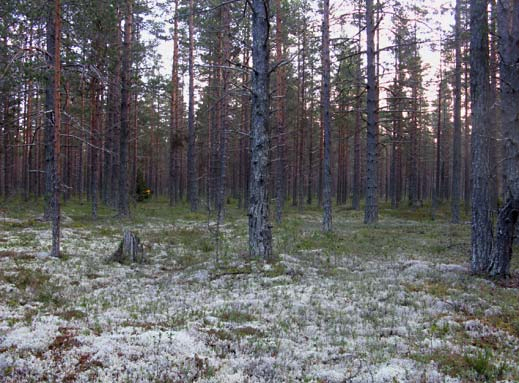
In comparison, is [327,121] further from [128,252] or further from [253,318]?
[253,318]

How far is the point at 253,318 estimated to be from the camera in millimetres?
6605

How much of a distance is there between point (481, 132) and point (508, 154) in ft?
2.53

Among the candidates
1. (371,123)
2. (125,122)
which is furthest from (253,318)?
(125,122)

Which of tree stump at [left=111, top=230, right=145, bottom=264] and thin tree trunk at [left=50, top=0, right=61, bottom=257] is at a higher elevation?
thin tree trunk at [left=50, top=0, right=61, bottom=257]

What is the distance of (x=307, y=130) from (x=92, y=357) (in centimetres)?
3464

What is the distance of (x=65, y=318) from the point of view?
636cm

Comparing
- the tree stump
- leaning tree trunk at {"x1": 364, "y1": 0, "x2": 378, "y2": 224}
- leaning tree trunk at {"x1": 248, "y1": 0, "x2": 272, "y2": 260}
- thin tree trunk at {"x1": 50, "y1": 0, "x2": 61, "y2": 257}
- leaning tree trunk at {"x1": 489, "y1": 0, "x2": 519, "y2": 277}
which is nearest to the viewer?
leaning tree trunk at {"x1": 489, "y1": 0, "x2": 519, "y2": 277}

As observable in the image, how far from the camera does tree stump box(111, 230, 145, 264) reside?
11656mm

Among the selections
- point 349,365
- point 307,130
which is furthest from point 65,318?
point 307,130

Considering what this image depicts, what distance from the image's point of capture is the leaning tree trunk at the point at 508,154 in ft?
29.6

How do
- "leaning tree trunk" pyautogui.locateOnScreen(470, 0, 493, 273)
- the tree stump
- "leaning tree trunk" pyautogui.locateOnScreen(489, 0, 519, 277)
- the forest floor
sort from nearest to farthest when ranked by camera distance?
the forest floor < "leaning tree trunk" pyautogui.locateOnScreen(489, 0, 519, 277) < "leaning tree trunk" pyautogui.locateOnScreen(470, 0, 493, 273) < the tree stump

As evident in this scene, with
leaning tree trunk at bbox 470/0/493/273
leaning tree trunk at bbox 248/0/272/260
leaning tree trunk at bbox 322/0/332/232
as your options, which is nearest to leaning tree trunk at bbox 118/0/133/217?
leaning tree trunk at bbox 322/0/332/232

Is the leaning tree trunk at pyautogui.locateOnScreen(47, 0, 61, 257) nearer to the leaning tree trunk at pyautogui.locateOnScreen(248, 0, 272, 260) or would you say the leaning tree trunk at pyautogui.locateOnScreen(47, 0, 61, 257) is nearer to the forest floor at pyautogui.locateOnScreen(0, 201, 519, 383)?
the forest floor at pyautogui.locateOnScreen(0, 201, 519, 383)

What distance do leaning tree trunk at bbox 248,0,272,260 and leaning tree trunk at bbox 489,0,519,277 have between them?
538 centimetres
